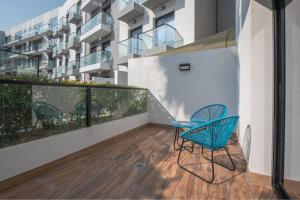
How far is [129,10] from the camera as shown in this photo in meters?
9.48

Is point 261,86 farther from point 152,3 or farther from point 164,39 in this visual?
point 152,3

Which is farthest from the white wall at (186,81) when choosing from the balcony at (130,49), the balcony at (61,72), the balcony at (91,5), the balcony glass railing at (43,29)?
the balcony glass railing at (43,29)

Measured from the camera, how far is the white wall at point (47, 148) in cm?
192

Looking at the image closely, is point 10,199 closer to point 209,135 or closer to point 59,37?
point 209,135

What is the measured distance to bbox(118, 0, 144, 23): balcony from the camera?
9.30 m

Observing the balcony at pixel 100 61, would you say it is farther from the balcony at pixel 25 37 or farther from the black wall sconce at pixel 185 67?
the balcony at pixel 25 37

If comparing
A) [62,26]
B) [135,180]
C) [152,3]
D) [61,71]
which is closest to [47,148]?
[135,180]

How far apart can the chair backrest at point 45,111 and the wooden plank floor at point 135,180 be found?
29.8 inches

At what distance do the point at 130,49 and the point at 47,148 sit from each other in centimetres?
713

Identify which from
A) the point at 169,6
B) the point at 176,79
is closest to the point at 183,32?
the point at 169,6

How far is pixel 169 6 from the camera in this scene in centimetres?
820

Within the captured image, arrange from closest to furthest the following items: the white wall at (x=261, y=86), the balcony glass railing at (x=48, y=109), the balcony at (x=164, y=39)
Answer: the white wall at (x=261, y=86), the balcony glass railing at (x=48, y=109), the balcony at (x=164, y=39)

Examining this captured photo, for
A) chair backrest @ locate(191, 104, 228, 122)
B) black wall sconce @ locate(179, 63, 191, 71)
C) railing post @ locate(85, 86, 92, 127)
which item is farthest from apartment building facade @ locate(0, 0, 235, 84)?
railing post @ locate(85, 86, 92, 127)

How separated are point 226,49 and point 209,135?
2.78 metres
